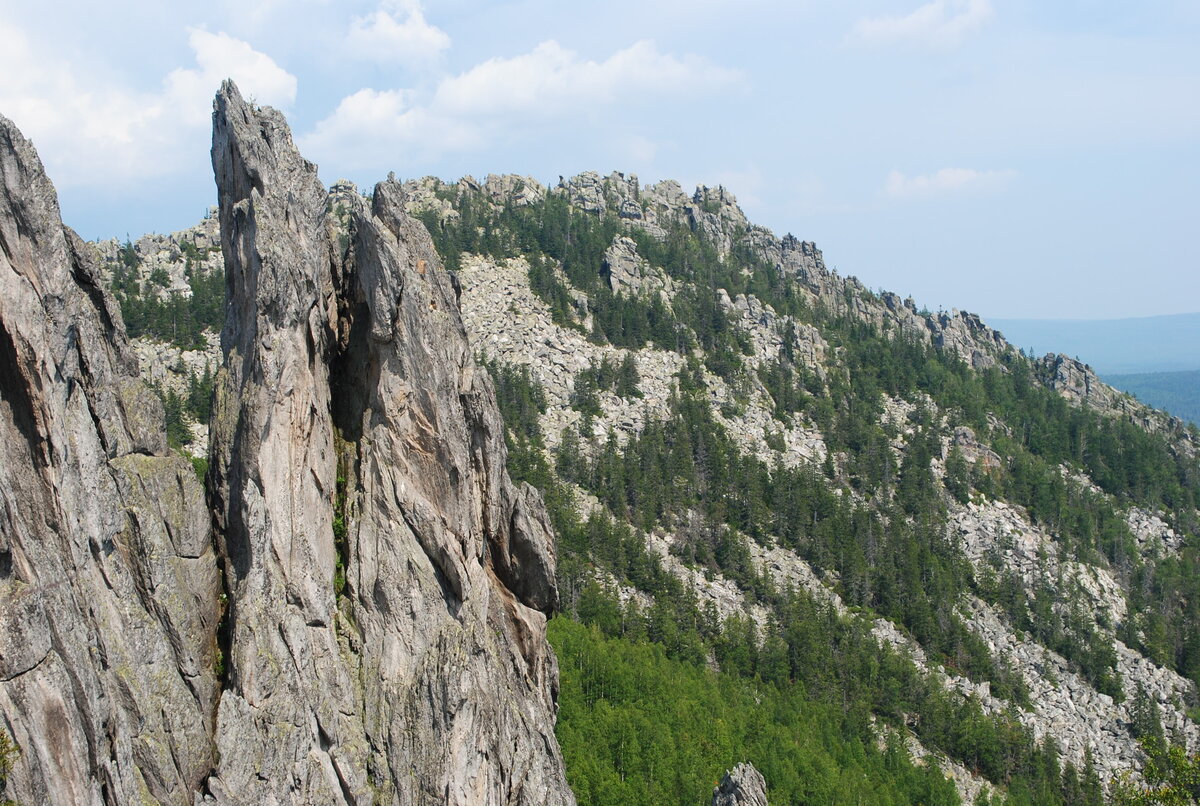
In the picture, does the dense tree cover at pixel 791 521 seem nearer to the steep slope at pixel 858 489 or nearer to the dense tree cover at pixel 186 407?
the steep slope at pixel 858 489

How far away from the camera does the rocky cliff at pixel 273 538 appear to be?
20.7m

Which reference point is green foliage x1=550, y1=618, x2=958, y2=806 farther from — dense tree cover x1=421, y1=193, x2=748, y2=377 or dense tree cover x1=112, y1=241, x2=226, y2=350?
dense tree cover x1=421, y1=193, x2=748, y2=377

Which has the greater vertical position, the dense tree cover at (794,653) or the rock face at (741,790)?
the rock face at (741,790)

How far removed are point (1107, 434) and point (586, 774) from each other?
168 m

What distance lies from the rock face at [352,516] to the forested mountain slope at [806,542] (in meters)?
35.5

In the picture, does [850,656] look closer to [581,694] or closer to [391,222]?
[581,694]

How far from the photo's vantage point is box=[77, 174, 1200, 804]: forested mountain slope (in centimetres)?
8194

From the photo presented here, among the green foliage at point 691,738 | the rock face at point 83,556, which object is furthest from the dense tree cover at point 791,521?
the rock face at point 83,556

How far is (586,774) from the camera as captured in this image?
199 feet

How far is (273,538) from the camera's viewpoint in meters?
25.4

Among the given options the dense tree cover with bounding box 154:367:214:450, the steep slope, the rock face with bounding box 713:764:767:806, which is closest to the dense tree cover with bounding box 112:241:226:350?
the dense tree cover with bounding box 154:367:214:450

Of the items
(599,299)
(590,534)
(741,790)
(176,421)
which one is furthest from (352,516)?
(599,299)

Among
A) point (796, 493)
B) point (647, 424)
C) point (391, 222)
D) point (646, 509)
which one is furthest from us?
point (647, 424)

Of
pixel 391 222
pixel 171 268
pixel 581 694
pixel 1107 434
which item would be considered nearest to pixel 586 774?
pixel 581 694
